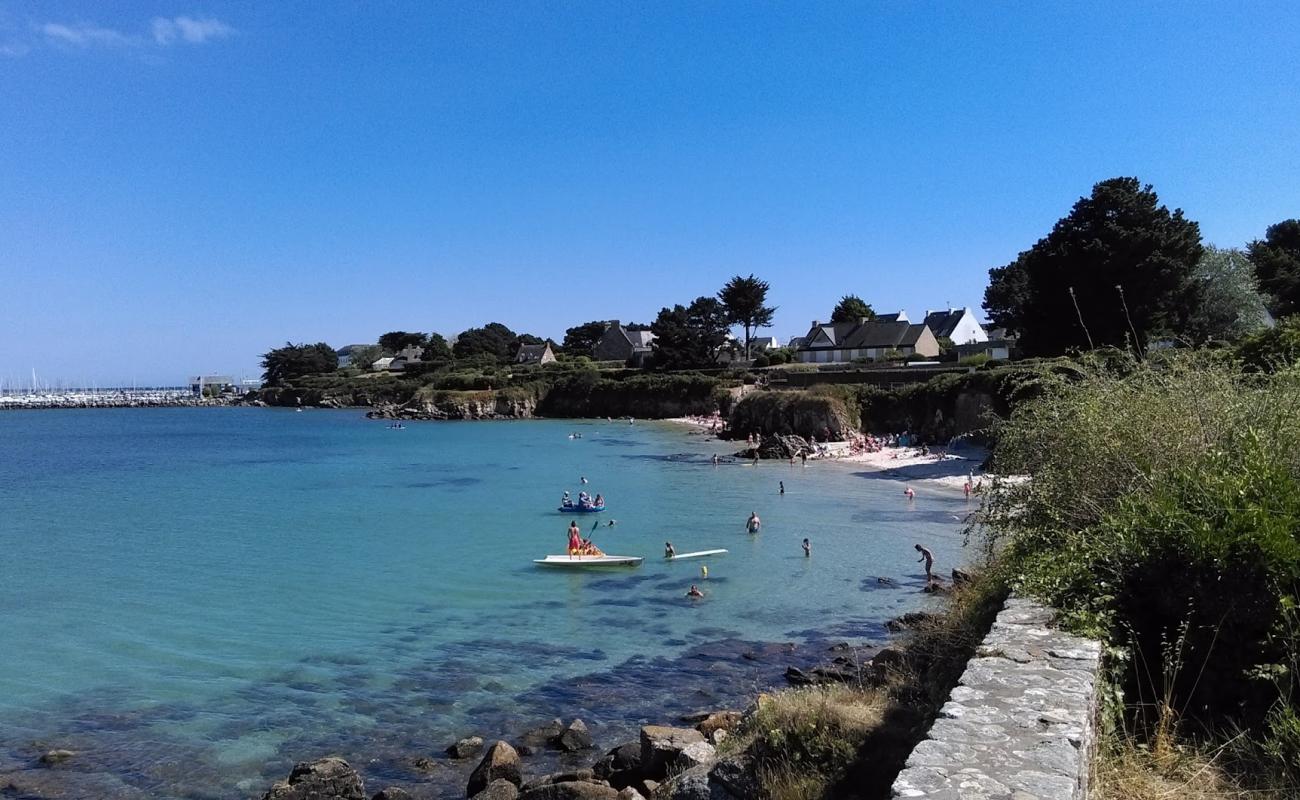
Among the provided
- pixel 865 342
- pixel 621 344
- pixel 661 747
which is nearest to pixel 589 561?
pixel 661 747

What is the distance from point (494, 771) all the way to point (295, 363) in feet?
575

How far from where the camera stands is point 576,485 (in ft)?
159

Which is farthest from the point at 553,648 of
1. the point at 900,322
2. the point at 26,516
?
the point at 900,322

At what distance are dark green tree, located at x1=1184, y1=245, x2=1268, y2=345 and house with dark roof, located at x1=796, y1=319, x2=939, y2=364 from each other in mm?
35163

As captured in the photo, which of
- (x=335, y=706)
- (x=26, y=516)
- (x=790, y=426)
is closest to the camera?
(x=335, y=706)

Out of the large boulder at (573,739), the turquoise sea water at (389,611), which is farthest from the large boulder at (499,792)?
the large boulder at (573,739)

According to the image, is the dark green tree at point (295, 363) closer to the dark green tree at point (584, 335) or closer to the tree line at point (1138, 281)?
the dark green tree at point (584, 335)

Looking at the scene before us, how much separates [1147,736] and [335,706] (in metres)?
13.2

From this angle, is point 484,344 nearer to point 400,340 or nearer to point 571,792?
point 400,340

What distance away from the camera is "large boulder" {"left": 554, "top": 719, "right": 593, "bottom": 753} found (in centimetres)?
1366

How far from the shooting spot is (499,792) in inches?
456

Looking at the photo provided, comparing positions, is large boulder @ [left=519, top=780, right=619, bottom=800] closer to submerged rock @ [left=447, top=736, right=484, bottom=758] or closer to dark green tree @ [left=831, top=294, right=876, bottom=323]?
submerged rock @ [left=447, top=736, right=484, bottom=758]

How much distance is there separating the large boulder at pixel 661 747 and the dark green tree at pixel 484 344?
147 metres

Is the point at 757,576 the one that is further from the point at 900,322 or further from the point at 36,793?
the point at 900,322
